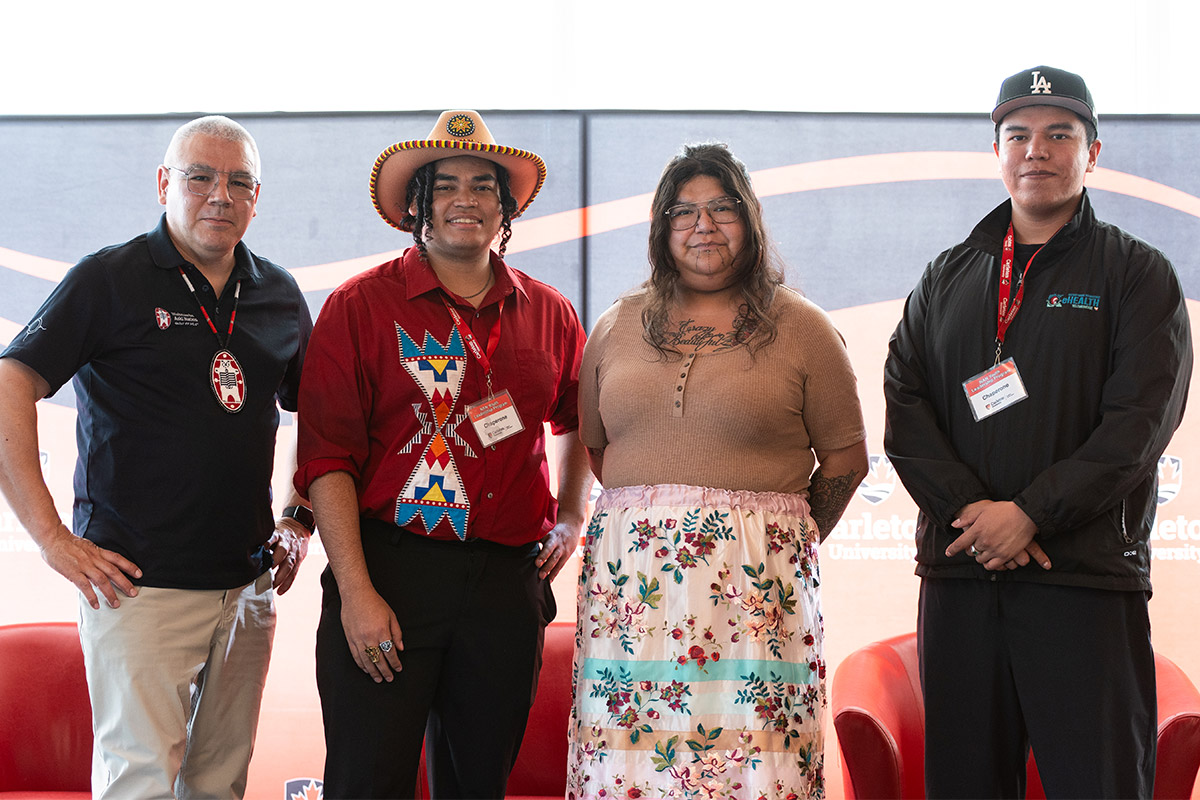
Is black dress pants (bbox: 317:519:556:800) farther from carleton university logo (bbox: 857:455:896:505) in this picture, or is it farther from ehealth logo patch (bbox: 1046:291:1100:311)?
carleton university logo (bbox: 857:455:896:505)

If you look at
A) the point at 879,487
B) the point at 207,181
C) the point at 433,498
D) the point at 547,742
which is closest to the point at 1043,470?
the point at 433,498

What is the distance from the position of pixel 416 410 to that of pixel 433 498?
0.64 feet

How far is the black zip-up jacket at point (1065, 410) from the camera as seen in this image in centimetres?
204

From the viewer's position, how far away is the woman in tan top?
190cm

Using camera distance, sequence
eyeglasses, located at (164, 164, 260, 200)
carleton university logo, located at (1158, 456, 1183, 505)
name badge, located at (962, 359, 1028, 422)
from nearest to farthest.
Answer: name badge, located at (962, 359, 1028, 422) < eyeglasses, located at (164, 164, 260, 200) < carleton university logo, located at (1158, 456, 1183, 505)

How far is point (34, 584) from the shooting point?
3.62 m

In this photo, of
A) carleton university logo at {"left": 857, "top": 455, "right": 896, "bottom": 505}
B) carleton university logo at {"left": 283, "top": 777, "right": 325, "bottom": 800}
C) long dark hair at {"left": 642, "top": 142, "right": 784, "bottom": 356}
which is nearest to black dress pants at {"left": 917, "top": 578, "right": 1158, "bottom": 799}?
long dark hair at {"left": 642, "top": 142, "right": 784, "bottom": 356}

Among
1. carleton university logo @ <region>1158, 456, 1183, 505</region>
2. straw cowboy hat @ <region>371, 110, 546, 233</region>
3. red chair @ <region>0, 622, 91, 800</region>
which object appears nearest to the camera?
straw cowboy hat @ <region>371, 110, 546, 233</region>

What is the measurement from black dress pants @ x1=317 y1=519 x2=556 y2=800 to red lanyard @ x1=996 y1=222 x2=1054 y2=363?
1178 mm

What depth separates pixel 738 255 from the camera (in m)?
2.14

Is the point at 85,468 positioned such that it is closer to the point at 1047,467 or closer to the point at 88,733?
the point at 88,733

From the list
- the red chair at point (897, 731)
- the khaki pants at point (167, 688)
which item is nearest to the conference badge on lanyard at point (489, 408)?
the khaki pants at point (167, 688)

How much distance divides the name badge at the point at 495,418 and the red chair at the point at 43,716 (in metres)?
1.70

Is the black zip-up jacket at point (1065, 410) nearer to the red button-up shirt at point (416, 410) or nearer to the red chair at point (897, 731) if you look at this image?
the red chair at point (897, 731)
